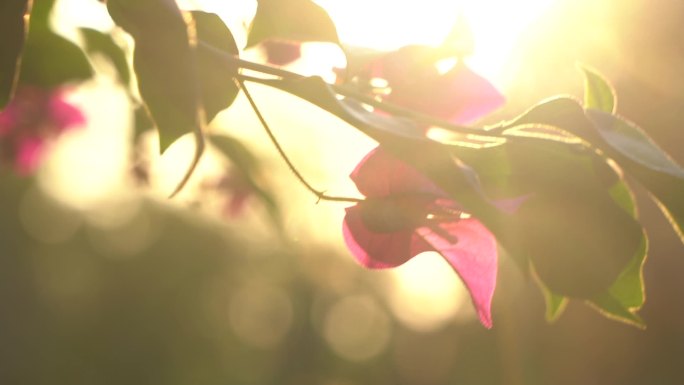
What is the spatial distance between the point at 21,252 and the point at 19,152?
40.6ft

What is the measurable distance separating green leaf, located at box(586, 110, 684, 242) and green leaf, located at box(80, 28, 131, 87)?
50 centimetres

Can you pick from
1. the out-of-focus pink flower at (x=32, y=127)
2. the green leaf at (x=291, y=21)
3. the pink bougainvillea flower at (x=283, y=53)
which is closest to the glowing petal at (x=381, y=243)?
the green leaf at (x=291, y=21)

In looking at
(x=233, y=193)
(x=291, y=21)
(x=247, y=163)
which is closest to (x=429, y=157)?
(x=291, y=21)

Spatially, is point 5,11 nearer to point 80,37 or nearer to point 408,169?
point 408,169

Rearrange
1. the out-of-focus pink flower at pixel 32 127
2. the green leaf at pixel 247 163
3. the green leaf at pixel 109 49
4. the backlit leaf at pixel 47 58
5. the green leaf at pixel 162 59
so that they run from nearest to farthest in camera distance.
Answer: the green leaf at pixel 162 59 → the backlit leaf at pixel 47 58 → the green leaf at pixel 109 49 → the green leaf at pixel 247 163 → the out-of-focus pink flower at pixel 32 127

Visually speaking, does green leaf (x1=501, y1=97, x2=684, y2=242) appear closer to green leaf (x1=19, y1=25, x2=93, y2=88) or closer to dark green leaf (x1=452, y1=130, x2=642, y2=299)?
dark green leaf (x1=452, y1=130, x2=642, y2=299)

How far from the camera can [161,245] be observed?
14039mm

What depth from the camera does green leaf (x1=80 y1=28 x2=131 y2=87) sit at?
0.83 meters

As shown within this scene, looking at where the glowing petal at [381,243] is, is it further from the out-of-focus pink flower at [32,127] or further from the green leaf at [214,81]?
the out-of-focus pink flower at [32,127]

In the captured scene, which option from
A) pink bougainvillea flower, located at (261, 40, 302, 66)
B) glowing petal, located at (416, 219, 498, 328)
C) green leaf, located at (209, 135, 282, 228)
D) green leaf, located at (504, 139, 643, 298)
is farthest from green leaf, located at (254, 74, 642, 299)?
green leaf, located at (209, 135, 282, 228)

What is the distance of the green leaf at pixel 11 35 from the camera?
0.40 metres

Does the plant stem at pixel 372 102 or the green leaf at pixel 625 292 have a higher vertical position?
the plant stem at pixel 372 102

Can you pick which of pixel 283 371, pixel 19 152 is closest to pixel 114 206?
pixel 283 371

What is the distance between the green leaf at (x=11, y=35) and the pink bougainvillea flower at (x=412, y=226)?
20 cm
